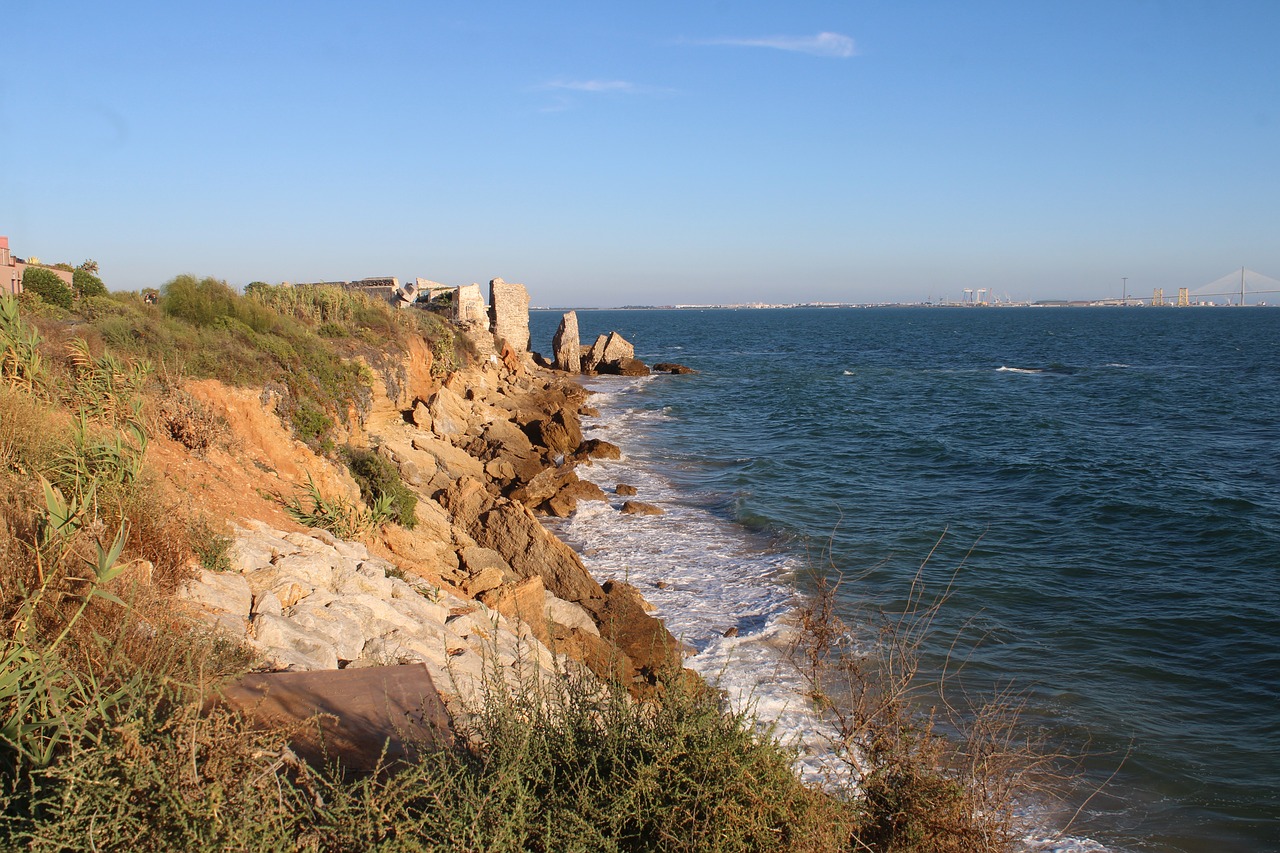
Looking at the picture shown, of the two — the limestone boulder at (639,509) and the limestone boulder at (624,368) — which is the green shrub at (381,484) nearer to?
the limestone boulder at (639,509)

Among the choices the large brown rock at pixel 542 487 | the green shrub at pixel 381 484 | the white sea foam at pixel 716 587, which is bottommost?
the white sea foam at pixel 716 587

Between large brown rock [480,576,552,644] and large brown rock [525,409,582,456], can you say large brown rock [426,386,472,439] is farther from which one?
large brown rock [480,576,552,644]

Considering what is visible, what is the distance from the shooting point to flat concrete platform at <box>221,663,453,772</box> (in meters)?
4.27

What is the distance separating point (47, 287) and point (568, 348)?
1352 inches

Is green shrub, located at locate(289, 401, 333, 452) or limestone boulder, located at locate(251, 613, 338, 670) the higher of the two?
green shrub, located at locate(289, 401, 333, 452)

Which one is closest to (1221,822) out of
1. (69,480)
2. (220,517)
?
(220,517)

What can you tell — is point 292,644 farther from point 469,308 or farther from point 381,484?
point 469,308

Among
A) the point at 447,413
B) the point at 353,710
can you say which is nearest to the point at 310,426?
the point at 447,413

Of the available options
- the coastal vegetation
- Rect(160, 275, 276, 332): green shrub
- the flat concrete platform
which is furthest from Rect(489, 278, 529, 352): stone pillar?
the flat concrete platform

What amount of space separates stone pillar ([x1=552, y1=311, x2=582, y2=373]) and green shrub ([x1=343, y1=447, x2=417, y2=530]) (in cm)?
3380

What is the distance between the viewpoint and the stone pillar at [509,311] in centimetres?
3709

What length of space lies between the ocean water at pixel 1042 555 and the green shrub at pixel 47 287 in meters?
9.30

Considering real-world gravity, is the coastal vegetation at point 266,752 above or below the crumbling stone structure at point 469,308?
below

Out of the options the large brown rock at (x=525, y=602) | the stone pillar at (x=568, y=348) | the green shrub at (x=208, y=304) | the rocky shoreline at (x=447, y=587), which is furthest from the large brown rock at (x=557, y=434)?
the stone pillar at (x=568, y=348)
